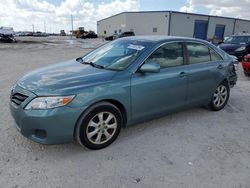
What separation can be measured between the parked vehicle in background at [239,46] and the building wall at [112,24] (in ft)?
118

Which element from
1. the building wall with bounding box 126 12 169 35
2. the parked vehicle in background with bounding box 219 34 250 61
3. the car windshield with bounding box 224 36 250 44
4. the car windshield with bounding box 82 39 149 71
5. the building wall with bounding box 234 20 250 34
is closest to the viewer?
Result: the car windshield with bounding box 82 39 149 71

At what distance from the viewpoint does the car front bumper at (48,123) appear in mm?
2688

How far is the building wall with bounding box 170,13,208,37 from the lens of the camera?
3731 cm

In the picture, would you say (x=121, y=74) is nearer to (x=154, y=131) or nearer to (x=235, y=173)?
(x=154, y=131)

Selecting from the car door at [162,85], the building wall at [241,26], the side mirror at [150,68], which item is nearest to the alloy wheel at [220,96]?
the car door at [162,85]

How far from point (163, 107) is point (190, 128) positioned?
25.6 inches

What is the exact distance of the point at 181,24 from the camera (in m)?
37.8

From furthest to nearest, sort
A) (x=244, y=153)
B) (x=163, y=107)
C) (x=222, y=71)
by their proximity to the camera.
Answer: (x=222, y=71), (x=163, y=107), (x=244, y=153)

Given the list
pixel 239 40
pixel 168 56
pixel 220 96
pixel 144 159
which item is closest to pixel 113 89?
pixel 144 159

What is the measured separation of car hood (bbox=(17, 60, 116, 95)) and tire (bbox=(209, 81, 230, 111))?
243cm

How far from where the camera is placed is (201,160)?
2.96m

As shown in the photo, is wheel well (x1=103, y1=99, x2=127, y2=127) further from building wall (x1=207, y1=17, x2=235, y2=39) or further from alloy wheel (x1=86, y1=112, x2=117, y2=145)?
building wall (x1=207, y1=17, x2=235, y2=39)

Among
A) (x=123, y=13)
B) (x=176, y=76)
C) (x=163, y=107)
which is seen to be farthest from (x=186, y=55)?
(x=123, y=13)

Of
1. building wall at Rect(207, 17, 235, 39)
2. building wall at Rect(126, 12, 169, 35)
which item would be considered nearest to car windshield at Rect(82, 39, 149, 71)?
building wall at Rect(126, 12, 169, 35)
